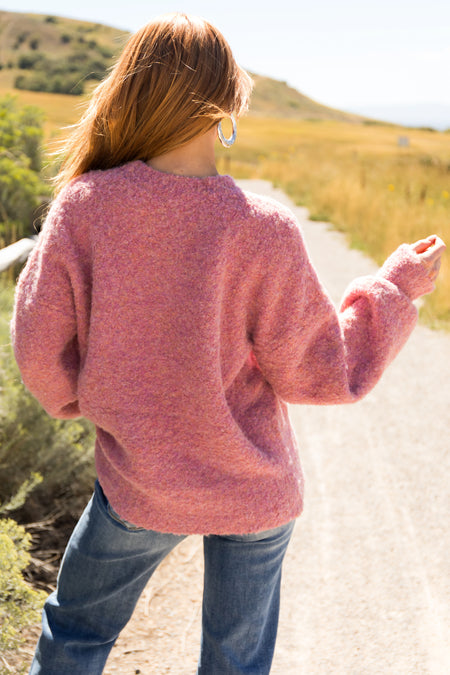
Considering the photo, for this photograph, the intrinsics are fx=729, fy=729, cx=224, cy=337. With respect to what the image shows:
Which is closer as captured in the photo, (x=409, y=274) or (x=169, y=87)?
(x=169, y=87)

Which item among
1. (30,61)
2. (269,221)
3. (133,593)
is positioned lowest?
(30,61)

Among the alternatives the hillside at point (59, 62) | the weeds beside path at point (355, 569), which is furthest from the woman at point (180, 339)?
the hillside at point (59, 62)

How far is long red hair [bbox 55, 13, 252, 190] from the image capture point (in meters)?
1.32

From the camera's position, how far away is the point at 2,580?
1.91 metres

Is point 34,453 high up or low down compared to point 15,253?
down

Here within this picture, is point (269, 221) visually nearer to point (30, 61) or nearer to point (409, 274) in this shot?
point (409, 274)

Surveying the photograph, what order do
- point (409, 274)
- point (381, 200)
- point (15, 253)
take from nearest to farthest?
point (409, 274) → point (15, 253) → point (381, 200)

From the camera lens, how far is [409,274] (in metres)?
1.59

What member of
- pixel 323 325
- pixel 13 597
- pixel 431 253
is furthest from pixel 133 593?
pixel 431 253

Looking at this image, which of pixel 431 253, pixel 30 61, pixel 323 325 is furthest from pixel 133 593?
pixel 30 61

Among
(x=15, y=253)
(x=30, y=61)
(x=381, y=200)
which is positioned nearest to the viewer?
(x=15, y=253)

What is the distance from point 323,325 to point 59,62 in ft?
274

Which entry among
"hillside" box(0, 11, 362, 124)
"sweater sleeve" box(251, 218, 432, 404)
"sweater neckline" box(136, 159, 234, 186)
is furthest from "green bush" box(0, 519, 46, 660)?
"hillside" box(0, 11, 362, 124)

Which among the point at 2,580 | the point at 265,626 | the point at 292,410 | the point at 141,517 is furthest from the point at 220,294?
the point at 292,410
